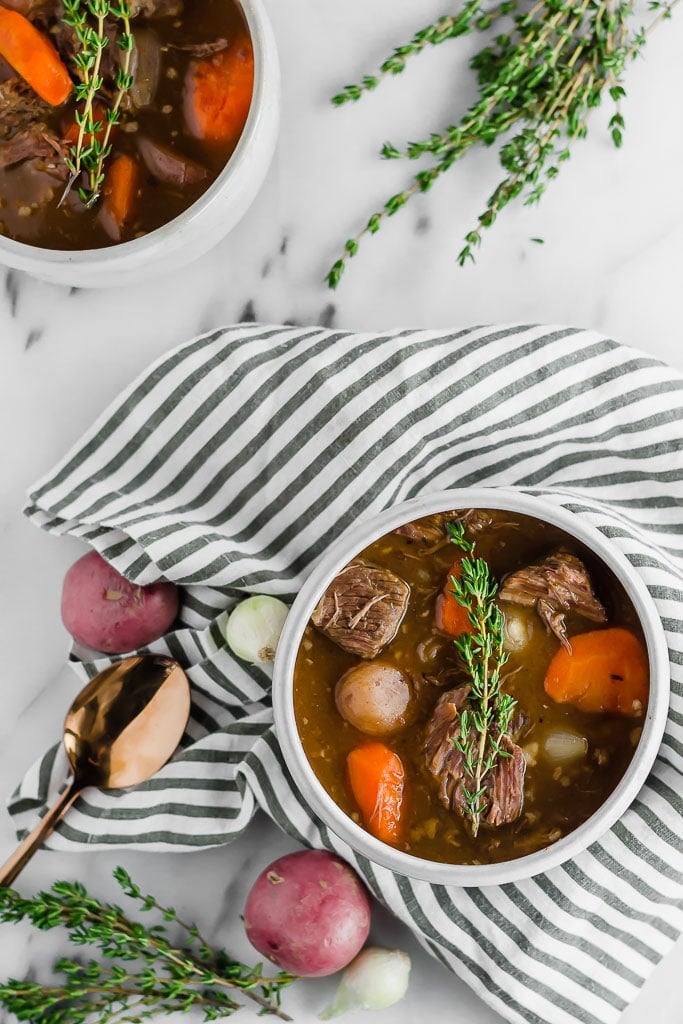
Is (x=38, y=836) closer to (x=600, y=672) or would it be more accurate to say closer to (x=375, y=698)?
(x=375, y=698)

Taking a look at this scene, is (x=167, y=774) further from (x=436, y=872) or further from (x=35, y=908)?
(x=436, y=872)

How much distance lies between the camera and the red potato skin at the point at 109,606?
1.86 metres

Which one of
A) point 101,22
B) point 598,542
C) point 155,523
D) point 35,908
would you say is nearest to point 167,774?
point 35,908

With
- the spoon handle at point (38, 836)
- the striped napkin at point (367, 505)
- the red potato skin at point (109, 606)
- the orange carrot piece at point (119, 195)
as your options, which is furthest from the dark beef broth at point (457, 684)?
the orange carrot piece at point (119, 195)

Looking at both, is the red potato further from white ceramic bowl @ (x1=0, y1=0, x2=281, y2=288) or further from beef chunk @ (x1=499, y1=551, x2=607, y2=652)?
white ceramic bowl @ (x1=0, y1=0, x2=281, y2=288)

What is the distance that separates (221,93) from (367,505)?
74 centimetres

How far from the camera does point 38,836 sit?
1868 mm

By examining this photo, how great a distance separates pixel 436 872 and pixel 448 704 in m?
0.24

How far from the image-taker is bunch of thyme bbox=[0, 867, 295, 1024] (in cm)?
179

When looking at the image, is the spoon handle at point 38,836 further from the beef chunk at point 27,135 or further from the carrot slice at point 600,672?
the beef chunk at point 27,135

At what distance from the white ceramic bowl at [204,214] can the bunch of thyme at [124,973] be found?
1080 mm

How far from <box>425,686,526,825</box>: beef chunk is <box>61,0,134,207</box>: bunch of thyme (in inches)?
39.5

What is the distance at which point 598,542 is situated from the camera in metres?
1.46

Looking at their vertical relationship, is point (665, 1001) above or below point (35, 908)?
above
